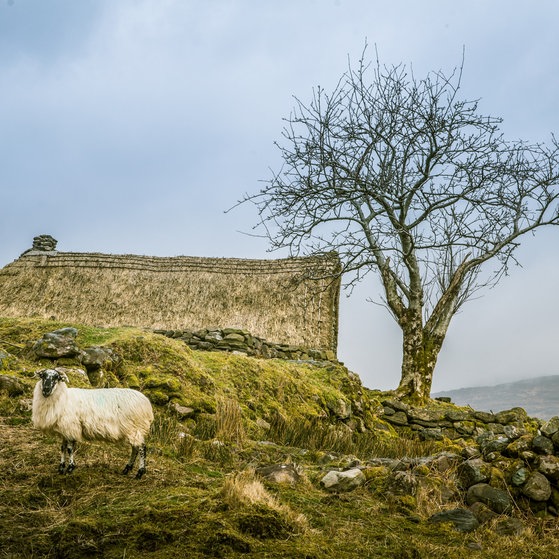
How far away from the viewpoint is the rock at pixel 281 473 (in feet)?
20.1

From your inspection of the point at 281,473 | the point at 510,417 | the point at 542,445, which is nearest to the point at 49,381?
the point at 281,473

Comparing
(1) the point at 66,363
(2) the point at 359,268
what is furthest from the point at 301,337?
(1) the point at 66,363

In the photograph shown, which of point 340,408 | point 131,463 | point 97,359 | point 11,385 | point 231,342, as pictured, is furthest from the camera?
point 231,342

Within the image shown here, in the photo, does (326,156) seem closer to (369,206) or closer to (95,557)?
(369,206)

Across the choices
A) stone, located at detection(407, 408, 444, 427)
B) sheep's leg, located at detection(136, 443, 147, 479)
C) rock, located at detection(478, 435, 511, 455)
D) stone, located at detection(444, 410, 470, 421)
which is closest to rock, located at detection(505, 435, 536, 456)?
rock, located at detection(478, 435, 511, 455)

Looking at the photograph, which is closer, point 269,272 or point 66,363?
point 66,363

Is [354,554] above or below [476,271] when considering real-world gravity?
below

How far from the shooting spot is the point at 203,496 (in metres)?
5.17

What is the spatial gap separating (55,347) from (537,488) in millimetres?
7518

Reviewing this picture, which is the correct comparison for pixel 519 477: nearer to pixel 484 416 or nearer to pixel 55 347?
pixel 55 347

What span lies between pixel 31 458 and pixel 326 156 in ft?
40.4

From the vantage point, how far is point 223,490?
16.6 ft

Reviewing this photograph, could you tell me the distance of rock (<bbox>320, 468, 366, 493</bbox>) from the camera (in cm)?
628

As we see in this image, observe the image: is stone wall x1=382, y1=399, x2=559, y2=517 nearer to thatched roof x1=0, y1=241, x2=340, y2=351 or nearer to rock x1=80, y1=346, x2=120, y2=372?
rock x1=80, y1=346, x2=120, y2=372
